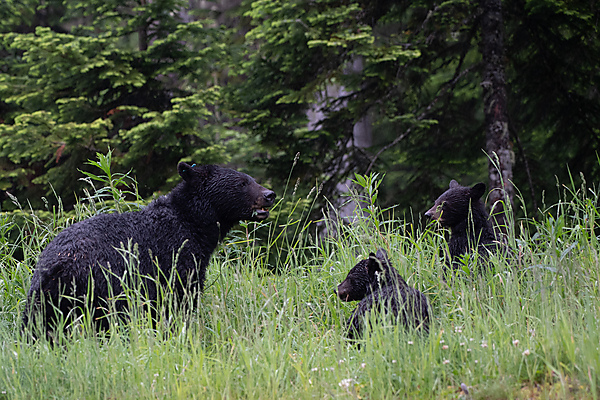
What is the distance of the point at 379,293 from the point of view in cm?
347

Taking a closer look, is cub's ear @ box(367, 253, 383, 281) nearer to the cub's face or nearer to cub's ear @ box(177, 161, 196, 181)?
the cub's face

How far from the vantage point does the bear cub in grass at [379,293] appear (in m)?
3.36

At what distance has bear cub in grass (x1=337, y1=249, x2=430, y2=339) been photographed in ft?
11.0

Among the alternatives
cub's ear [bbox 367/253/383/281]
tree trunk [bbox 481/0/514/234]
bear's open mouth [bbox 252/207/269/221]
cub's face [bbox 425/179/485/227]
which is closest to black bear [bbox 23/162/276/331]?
bear's open mouth [bbox 252/207/269/221]

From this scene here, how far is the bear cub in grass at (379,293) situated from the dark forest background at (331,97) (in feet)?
12.8

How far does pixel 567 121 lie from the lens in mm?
8500

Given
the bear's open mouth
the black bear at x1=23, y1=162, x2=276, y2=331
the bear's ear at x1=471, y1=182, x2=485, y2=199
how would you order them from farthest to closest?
the bear's ear at x1=471, y1=182, x2=485, y2=199, the bear's open mouth, the black bear at x1=23, y1=162, x2=276, y2=331

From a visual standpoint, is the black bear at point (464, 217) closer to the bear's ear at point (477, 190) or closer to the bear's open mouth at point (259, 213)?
the bear's ear at point (477, 190)

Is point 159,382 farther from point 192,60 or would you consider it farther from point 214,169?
point 192,60

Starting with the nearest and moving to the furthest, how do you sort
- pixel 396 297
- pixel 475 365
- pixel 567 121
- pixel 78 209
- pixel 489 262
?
pixel 475 365 < pixel 396 297 < pixel 489 262 < pixel 78 209 < pixel 567 121

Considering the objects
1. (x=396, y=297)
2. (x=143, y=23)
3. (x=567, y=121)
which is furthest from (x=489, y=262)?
(x=143, y=23)

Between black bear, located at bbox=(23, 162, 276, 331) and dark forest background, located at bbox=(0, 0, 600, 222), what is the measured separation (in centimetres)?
323

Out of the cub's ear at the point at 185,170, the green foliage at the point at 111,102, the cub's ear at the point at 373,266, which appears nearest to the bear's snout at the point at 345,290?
the cub's ear at the point at 373,266

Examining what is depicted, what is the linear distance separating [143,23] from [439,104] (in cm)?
582
